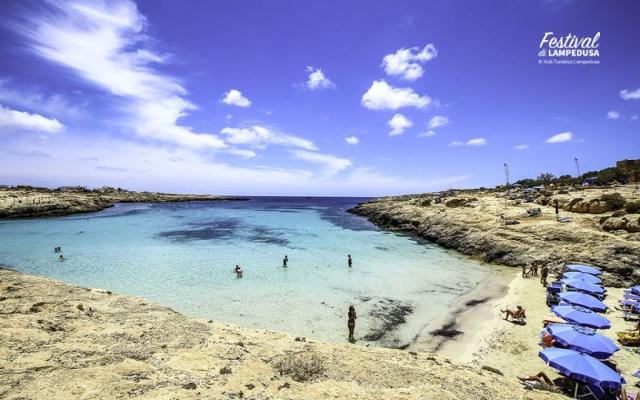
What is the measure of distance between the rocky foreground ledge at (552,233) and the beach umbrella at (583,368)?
19768 mm

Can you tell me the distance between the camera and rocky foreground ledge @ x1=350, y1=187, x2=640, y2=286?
89.5 ft

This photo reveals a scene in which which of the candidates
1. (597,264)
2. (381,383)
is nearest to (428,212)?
(597,264)

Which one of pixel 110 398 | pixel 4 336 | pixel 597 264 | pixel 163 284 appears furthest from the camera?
pixel 597 264

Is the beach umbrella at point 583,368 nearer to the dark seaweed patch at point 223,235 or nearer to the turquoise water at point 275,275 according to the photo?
the turquoise water at point 275,275

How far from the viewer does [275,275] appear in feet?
91.8

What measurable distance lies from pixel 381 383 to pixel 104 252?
3604 centimetres

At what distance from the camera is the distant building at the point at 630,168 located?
6125 centimetres

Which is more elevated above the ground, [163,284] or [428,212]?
[428,212]

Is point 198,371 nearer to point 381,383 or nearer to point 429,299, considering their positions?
point 381,383

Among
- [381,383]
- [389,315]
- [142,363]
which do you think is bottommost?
[389,315]

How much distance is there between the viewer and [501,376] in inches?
462

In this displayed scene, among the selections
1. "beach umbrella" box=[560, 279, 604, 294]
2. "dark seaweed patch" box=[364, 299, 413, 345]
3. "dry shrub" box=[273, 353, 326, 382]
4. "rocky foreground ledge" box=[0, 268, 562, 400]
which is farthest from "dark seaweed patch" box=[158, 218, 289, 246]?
"dry shrub" box=[273, 353, 326, 382]

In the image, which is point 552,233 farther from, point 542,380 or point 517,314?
point 542,380

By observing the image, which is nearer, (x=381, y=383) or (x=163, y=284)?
(x=381, y=383)
